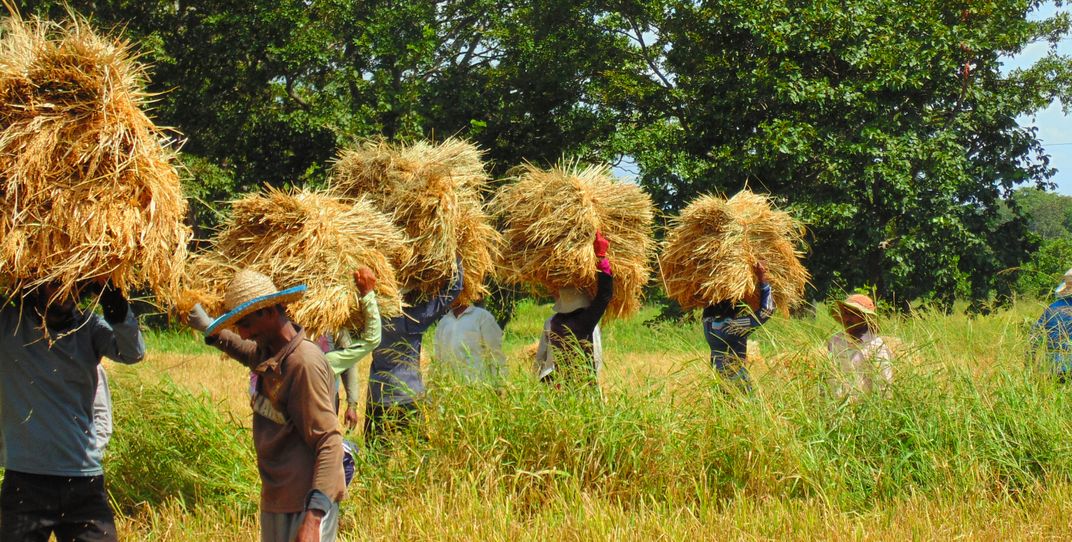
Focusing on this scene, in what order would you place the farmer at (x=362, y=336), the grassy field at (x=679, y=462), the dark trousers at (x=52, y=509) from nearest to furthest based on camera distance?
the dark trousers at (x=52, y=509) < the grassy field at (x=679, y=462) < the farmer at (x=362, y=336)

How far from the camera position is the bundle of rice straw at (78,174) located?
3957 millimetres

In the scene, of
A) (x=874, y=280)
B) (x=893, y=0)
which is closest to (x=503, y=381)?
(x=874, y=280)

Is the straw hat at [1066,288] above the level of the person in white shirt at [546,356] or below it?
above

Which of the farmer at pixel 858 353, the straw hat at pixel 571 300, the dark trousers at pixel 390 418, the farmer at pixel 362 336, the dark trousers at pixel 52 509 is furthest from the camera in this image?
the straw hat at pixel 571 300

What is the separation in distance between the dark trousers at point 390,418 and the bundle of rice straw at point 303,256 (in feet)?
1.88

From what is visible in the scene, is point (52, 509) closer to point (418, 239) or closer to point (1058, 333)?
point (418, 239)

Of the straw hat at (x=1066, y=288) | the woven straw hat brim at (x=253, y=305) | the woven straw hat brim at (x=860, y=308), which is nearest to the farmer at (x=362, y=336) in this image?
the woven straw hat brim at (x=253, y=305)

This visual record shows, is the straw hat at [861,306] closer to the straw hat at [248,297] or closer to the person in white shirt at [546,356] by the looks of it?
the person in white shirt at [546,356]

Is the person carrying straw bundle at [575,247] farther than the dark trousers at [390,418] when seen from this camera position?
Yes

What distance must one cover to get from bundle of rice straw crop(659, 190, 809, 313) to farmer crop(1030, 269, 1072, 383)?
6.30 ft

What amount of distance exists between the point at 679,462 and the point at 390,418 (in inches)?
65.9

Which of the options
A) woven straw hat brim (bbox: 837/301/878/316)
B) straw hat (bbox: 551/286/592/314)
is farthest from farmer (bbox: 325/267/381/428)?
woven straw hat brim (bbox: 837/301/878/316)

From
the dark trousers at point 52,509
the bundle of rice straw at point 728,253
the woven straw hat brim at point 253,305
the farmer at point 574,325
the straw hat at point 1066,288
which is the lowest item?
the dark trousers at point 52,509

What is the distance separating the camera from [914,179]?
1423 centimetres
